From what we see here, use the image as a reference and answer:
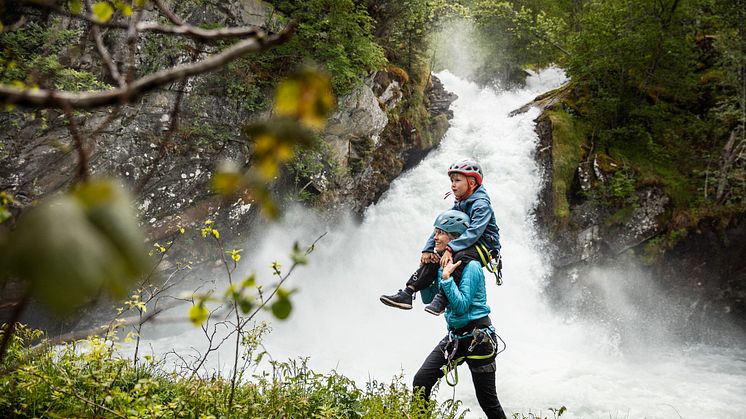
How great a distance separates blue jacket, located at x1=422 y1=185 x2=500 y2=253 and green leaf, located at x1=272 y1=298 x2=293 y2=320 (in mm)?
3276

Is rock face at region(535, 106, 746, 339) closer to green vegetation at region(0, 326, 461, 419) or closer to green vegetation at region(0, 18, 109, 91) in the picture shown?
green vegetation at region(0, 326, 461, 419)

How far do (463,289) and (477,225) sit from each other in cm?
60

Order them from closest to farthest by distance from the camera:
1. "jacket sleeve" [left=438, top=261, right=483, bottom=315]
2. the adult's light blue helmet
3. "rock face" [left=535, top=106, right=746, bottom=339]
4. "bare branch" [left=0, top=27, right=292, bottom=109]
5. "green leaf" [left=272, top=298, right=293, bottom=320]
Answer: "bare branch" [left=0, top=27, right=292, bottom=109], "green leaf" [left=272, top=298, right=293, bottom=320], "jacket sleeve" [left=438, top=261, right=483, bottom=315], the adult's light blue helmet, "rock face" [left=535, top=106, right=746, bottom=339]

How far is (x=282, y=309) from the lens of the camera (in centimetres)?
75

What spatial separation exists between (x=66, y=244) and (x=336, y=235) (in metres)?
10.8

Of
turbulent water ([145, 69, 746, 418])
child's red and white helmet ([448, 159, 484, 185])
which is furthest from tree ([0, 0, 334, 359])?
turbulent water ([145, 69, 746, 418])

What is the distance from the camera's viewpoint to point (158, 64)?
760cm

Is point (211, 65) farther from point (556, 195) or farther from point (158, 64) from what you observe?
point (556, 195)

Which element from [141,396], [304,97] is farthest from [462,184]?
[304,97]

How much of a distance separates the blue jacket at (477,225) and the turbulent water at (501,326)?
8.82 feet

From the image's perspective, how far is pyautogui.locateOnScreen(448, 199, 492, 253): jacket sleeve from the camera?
391cm

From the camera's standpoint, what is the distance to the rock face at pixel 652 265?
1068 centimetres

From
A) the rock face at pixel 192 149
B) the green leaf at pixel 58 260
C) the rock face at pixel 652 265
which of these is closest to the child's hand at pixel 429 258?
the rock face at pixel 192 149

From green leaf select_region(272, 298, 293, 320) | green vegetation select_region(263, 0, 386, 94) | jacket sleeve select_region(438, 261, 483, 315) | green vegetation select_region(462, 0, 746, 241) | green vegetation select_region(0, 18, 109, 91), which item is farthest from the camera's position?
green vegetation select_region(462, 0, 746, 241)
